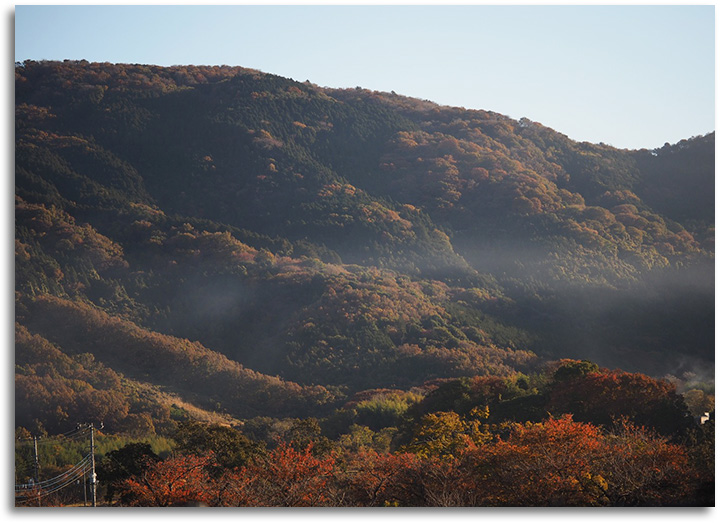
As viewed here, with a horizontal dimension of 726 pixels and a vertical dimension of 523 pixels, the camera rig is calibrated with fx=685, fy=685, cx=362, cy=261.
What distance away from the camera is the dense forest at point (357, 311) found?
23.5 ft

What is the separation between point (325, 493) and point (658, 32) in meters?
6.29

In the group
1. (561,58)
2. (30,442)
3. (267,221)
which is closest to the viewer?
(30,442)

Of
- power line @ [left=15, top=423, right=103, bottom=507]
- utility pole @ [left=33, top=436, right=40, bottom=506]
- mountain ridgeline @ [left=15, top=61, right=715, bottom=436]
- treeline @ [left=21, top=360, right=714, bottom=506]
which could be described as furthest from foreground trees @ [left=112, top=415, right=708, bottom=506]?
mountain ridgeline @ [left=15, top=61, right=715, bottom=436]

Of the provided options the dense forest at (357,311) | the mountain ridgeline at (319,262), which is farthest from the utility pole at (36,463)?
the mountain ridgeline at (319,262)

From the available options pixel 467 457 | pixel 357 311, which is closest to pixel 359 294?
pixel 357 311

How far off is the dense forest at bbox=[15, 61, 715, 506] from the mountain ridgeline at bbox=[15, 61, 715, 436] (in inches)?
1.6

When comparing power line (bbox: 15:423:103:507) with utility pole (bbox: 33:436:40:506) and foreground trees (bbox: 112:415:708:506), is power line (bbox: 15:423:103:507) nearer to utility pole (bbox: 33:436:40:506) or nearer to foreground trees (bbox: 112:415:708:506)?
utility pole (bbox: 33:436:40:506)

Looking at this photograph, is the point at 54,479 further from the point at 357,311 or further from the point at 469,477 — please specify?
the point at 357,311

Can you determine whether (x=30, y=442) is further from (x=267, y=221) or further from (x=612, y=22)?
(x=612, y=22)

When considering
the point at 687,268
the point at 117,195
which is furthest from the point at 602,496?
the point at 117,195

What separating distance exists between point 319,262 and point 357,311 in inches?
52.8

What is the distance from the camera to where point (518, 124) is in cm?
1252

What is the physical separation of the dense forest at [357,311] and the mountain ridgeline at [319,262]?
0.04 m

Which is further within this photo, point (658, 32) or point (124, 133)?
point (124, 133)
